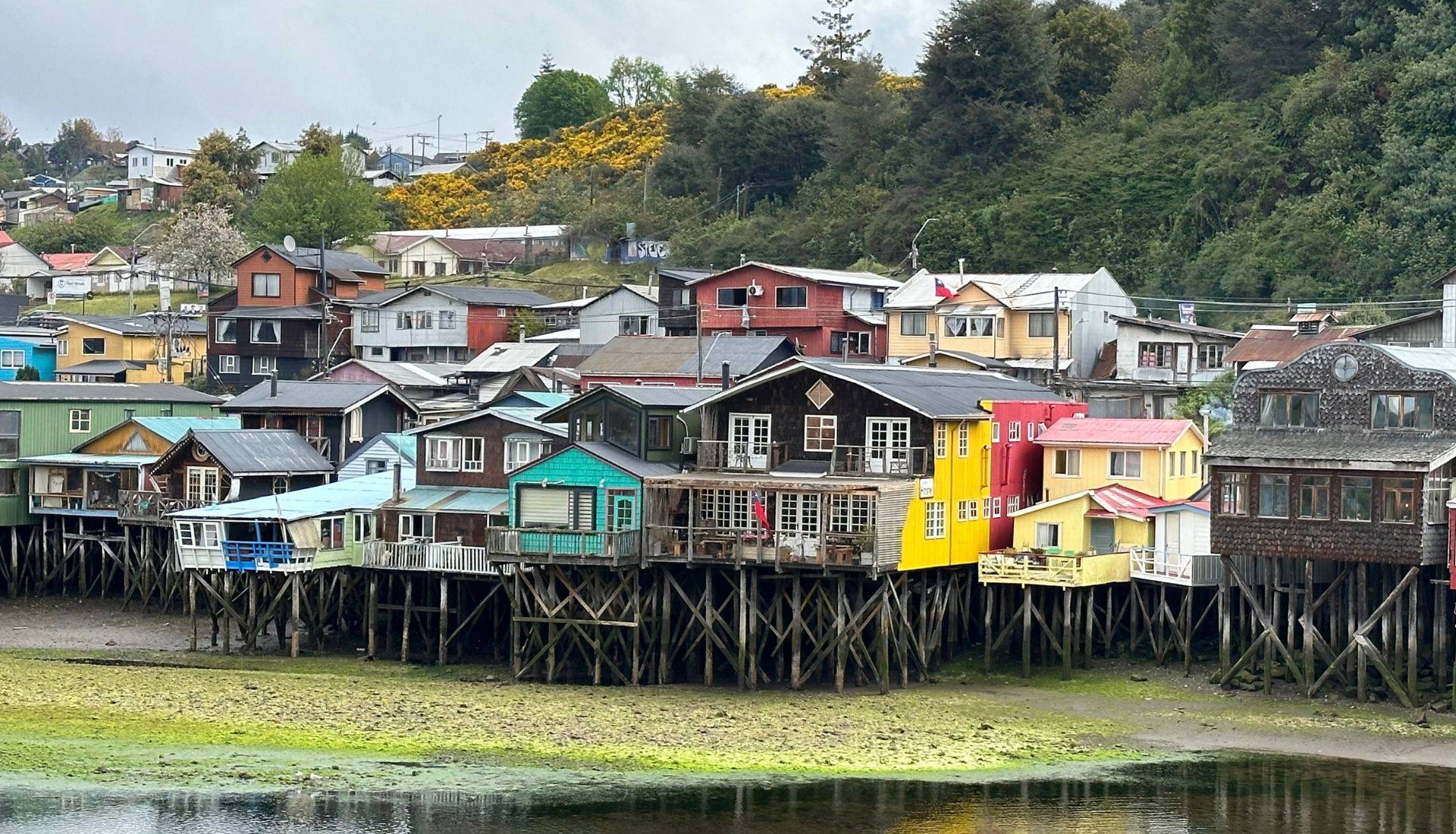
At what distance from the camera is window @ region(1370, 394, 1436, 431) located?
44.8 meters

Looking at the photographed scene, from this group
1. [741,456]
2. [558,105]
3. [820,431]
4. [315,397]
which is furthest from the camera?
[558,105]

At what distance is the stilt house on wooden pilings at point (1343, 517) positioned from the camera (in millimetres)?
44000

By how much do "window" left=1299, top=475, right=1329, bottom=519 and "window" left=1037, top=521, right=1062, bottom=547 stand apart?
7.48 metres

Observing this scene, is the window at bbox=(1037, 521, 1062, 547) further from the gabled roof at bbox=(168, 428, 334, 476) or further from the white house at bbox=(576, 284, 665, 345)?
the white house at bbox=(576, 284, 665, 345)

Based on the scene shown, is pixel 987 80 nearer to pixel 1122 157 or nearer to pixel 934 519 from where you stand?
pixel 1122 157

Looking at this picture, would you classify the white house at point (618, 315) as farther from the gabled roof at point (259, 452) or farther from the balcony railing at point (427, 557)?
the balcony railing at point (427, 557)

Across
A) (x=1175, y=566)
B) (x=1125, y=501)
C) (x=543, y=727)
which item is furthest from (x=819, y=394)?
(x=543, y=727)

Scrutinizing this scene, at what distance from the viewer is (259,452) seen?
61.2 metres

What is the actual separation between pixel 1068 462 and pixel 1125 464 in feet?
4.78

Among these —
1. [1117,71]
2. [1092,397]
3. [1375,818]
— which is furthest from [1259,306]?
[1375,818]

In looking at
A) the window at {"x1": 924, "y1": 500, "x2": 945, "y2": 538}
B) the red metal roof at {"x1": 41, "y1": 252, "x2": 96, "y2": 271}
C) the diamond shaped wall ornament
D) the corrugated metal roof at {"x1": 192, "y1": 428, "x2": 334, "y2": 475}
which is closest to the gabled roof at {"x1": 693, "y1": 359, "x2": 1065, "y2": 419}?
the diamond shaped wall ornament

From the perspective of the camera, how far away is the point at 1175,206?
88.1 m

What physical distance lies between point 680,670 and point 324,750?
11222mm

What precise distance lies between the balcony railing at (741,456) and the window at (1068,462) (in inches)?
296
